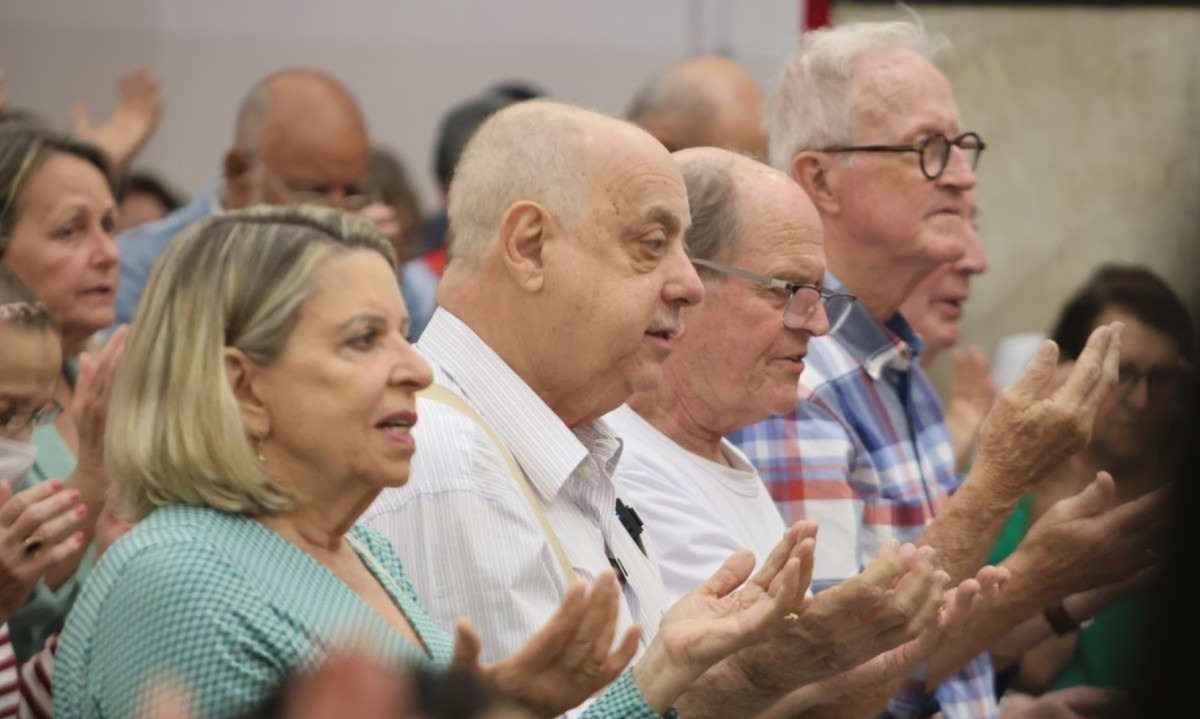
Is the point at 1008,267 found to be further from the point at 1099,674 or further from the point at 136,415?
the point at 136,415

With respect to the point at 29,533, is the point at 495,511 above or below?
above

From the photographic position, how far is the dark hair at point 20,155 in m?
3.96

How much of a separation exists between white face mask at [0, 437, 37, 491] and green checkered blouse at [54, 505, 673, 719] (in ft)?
3.31

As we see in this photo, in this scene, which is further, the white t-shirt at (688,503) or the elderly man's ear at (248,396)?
the white t-shirt at (688,503)

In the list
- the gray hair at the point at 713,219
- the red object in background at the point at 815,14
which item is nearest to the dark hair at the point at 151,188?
the red object in background at the point at 815,14

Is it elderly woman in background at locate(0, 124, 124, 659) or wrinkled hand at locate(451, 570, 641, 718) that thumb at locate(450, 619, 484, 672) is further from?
elderly woman in background at locate(0, 124, 124, 659)

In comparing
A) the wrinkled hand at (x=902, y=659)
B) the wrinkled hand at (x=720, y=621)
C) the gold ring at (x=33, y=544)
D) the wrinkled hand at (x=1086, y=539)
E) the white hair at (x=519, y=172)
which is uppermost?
the white hair at (x=519, y=172)

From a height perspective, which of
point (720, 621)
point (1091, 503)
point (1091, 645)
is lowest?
point (1091, 645)

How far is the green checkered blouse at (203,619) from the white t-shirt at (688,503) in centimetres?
90

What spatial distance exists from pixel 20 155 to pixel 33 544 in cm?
132

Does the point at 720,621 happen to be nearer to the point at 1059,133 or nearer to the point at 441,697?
the point at 441,697

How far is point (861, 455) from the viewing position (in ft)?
12.4

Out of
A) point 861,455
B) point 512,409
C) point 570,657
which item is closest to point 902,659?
point 861,455

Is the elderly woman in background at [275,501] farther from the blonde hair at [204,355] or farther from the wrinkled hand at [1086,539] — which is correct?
the wrinkled hand at [1086,539]
